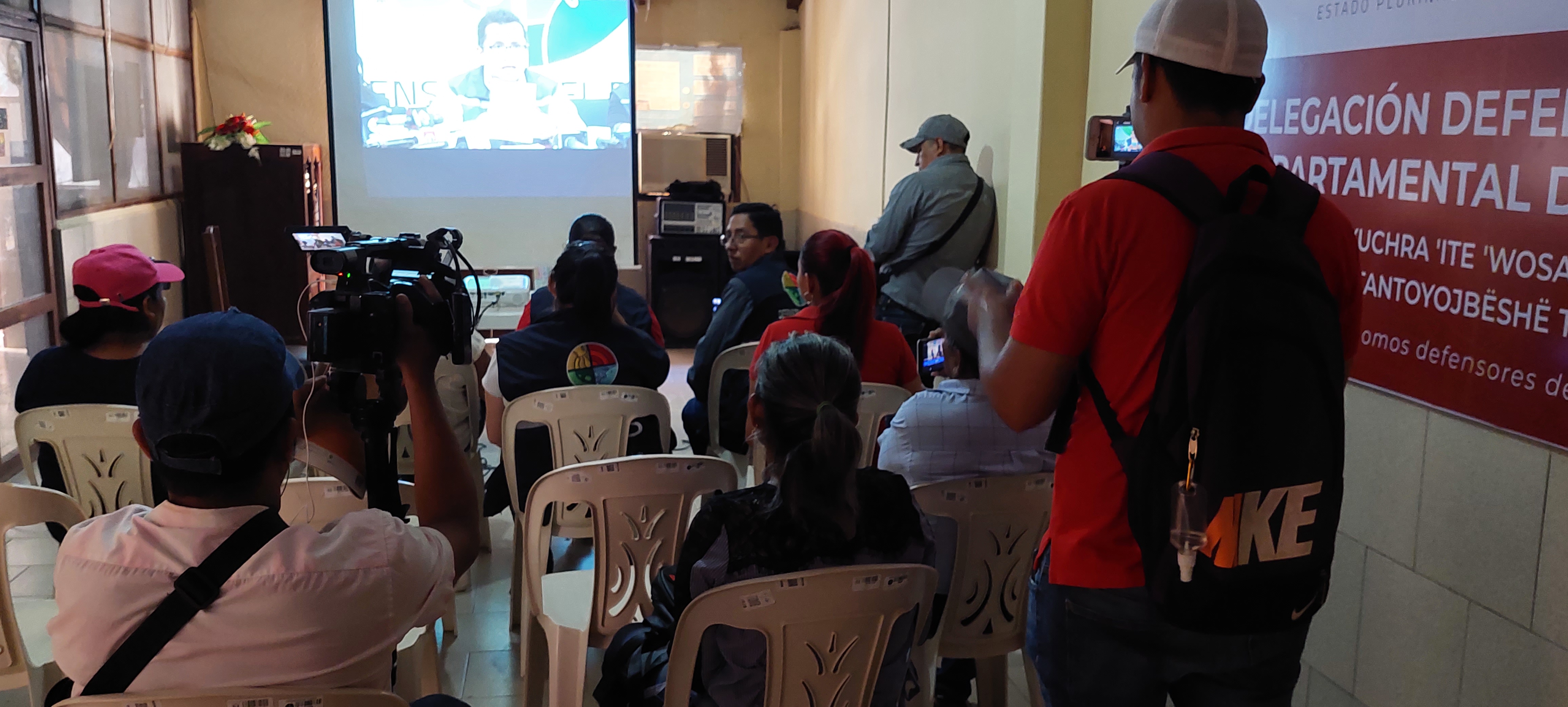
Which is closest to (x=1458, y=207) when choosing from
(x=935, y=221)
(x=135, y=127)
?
(x=935, y=221)

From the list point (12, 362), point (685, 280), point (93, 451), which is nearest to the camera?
point (93, 451)

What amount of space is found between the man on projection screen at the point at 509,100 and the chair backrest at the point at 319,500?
5353 millimetres

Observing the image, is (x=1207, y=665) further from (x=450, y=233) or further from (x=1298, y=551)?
(x=450, y=233)

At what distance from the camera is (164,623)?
109cm

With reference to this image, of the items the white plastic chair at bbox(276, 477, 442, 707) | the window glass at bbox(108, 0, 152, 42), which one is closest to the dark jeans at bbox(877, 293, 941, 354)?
the white plastic chair at bbox(276, 477, 442, 707)

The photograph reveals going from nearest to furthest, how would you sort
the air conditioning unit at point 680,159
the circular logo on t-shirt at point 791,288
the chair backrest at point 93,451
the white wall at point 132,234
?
the chair backrest at point 93,451
the circular logo on t-shirt at point 791,288
the white wall at point 132,234
the air conditioning unit at point 680,159

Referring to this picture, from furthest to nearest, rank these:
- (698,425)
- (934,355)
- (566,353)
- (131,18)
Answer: (131,18) → (698,425) → (566,353) → (934,355)

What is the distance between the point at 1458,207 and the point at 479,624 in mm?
2477

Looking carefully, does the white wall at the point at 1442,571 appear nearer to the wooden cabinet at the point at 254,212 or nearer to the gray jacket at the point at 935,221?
the gray jacket at the point at 935,221

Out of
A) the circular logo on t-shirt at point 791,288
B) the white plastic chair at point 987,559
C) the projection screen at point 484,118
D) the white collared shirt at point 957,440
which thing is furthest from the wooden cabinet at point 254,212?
the white plastic chair at point 987,559

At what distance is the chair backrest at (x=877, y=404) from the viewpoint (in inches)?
105

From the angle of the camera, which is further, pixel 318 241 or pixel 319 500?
pixel 319 500

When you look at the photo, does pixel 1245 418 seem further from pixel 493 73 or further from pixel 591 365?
pixel 493 73

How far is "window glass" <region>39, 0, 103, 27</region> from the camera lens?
532 cm
